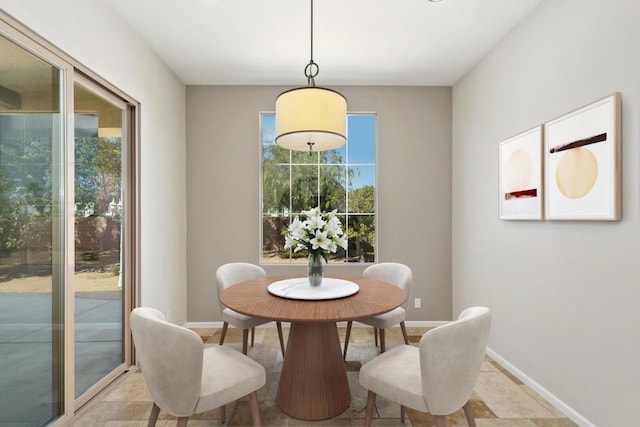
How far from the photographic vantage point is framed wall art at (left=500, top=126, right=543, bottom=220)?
2441 millimetres

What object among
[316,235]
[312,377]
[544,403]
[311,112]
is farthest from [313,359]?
[544,403]

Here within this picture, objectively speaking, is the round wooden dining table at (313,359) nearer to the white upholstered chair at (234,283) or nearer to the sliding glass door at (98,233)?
the white upholstered chair at (234,283)

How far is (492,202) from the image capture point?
10.2 ft

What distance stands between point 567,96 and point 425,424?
2340 millimetres

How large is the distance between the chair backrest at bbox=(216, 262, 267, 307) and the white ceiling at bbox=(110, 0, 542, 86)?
204 centimetres

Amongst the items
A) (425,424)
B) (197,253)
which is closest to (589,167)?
(425,424)

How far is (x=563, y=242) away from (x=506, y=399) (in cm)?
120

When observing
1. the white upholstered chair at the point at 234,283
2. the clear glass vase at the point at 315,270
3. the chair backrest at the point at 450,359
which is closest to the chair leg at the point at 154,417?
the white upholstered chair at the point at 234,283

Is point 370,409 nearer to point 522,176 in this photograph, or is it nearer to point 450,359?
point 450,359

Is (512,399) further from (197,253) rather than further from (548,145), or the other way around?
(197,253)

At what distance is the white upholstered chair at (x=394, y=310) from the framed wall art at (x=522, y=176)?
3.32ft

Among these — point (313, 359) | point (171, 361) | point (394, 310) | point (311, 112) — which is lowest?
point (313, 359)

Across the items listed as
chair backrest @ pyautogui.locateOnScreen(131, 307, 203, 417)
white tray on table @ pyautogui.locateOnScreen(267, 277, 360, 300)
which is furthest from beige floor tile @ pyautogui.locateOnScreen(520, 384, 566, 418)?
chair backrest @ pyautogui.locateOnScreen(131, 307, 203, 417)

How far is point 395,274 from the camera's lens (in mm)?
3029
